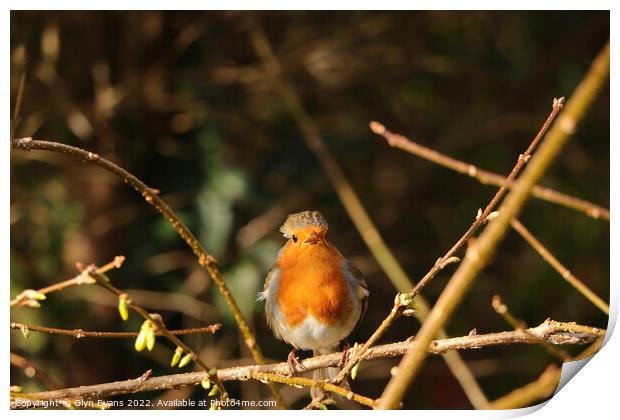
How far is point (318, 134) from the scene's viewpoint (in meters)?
1.99

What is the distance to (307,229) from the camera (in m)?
1.54

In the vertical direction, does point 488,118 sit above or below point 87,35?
below

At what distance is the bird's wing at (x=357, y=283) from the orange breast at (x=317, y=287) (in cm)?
2

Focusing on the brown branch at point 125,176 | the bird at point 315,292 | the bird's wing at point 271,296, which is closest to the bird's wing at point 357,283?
the bird at point 315,292

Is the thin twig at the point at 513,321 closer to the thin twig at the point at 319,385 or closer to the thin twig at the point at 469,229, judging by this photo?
the thin twig at the point at 469,229

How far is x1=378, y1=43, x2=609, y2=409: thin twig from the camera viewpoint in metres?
0.59

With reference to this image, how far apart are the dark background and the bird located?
0.25 m

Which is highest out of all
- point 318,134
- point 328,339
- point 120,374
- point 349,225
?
point 318,134

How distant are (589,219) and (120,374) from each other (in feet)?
3.83

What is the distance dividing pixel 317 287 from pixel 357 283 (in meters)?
0.09

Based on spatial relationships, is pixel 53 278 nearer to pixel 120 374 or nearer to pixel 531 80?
pixel 120 374

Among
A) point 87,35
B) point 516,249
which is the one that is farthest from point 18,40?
point 516,249

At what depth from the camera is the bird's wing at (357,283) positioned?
1.58m

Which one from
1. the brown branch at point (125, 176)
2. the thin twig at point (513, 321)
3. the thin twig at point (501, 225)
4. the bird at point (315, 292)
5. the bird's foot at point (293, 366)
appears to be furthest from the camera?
the bird at point (315, 292)
